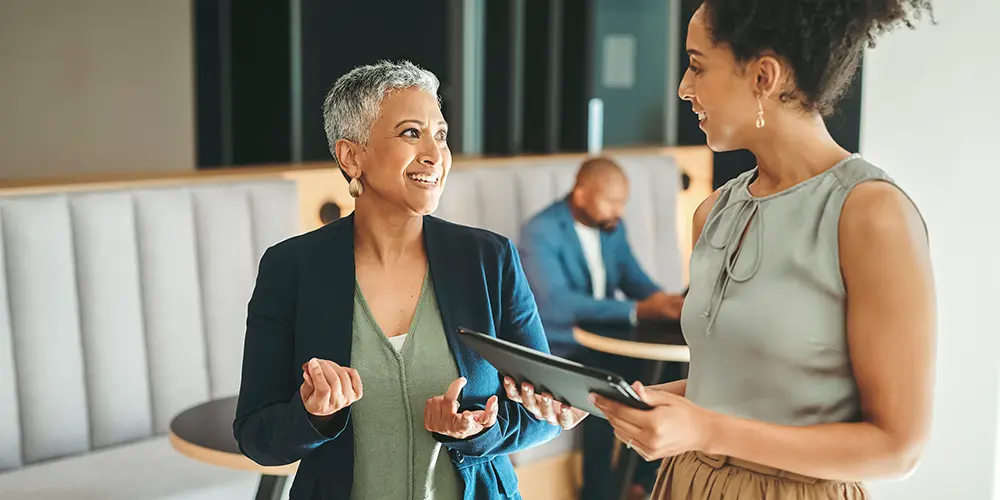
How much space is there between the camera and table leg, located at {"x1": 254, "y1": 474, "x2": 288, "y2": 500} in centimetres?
246

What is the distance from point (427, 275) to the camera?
4.89 ft

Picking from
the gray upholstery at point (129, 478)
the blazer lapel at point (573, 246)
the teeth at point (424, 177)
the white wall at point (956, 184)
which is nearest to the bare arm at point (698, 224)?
the teeth at point (424, 177)

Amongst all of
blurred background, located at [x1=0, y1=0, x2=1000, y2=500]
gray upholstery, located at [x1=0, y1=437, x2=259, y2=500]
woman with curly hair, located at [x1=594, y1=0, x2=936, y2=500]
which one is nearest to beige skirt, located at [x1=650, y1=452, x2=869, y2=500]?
woman with curly hair, located at [x1=594, y1=0, x2=936, y2=500]

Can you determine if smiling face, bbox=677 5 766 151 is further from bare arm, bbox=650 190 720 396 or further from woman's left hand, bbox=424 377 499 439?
woman's left hand, bbox=424 377 499 439

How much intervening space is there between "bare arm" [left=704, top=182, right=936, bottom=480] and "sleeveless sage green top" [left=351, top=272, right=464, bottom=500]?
1.32ft

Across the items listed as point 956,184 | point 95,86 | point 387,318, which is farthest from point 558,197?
point 387,318

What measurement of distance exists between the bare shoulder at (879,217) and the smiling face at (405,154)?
53 cm

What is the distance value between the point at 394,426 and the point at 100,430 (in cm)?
197

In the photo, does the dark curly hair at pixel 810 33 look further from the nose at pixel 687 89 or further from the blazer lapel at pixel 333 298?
the blazer lapel at pixel 333 298

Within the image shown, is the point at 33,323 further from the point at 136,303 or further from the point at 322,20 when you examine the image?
the point at 322,20

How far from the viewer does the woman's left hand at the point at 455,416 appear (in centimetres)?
140

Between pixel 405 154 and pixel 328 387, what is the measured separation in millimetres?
332

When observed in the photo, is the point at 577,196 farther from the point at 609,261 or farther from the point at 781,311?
the point at 781,311

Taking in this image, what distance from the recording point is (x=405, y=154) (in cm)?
145
